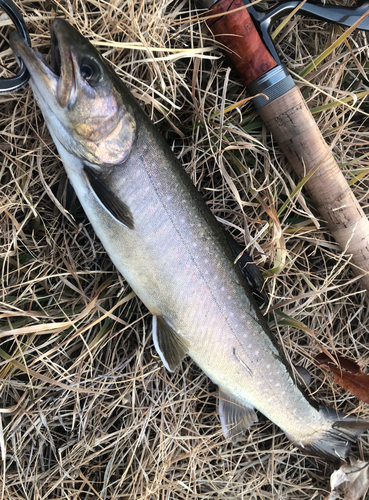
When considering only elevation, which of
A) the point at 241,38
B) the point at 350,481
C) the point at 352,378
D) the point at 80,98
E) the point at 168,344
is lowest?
the point at 350,481

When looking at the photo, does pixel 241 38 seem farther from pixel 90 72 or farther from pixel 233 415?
pixel 233 415

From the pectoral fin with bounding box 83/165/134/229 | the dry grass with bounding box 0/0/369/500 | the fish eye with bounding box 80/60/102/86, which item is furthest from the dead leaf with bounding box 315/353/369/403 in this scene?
the fish eye with bounding box 80/60/102/86

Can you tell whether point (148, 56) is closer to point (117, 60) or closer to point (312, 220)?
point (117, 60)

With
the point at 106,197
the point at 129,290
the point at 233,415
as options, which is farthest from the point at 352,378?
the point at 106,197

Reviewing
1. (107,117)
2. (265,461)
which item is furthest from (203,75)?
(265,461)

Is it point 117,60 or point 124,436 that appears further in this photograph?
point 124,436

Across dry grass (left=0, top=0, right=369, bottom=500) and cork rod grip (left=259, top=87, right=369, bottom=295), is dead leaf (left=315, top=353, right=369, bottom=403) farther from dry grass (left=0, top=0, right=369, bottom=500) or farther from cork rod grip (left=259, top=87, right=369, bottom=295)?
cork rod grip (left=259, top=87, right=369, bottom=295)

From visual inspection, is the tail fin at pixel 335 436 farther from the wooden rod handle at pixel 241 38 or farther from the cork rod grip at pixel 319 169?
the wooden rod handle at pixel 241 38
